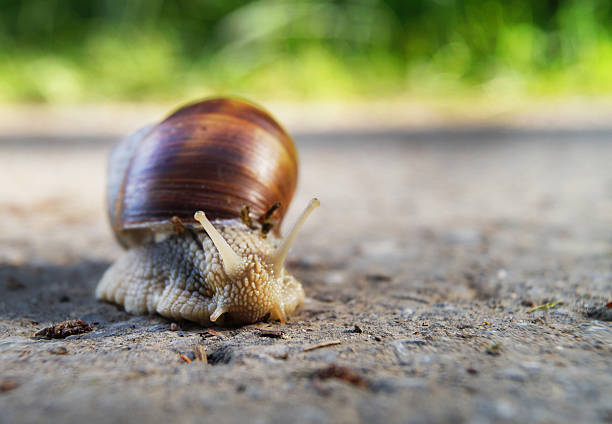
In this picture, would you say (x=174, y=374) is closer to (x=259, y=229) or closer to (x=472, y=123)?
(x=259, y=229)

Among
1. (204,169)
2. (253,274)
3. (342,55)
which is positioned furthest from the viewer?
(342,55)

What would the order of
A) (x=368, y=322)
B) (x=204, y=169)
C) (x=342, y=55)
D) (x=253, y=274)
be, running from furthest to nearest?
1. (x=342, y=55)
2. (x=204, y=169)
3. (x=253, y=274)
4. (x=368, y=322)

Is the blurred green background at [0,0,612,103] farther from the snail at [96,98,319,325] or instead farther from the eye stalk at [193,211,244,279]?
the eye stalk at [193,211,244,279]

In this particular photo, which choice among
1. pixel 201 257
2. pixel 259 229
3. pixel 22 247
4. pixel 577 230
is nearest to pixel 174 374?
pixel 201 257

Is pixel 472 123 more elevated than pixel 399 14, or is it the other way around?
pixel 399 14

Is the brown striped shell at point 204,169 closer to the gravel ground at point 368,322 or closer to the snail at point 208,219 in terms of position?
the snail at point 208,219

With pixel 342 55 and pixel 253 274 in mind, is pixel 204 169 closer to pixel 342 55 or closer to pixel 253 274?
pixel 253 274

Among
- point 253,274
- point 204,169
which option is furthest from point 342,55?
point 253,274

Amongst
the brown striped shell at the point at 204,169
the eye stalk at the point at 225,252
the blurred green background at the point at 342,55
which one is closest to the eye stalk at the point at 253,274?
the eye stalk at the point at 225,252
